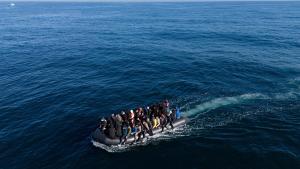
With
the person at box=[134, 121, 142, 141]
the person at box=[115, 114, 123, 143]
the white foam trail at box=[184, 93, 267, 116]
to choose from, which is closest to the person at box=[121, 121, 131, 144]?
the person at box=[115, 114, 123, 143]

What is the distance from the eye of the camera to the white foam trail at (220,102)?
31.7 m

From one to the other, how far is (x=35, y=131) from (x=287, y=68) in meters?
35.2

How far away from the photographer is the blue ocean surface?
79.2 feet

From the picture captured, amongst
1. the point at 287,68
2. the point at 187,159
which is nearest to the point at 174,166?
the point at 187,159

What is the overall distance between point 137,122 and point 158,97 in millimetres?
8993

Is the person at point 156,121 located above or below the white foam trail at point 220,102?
above

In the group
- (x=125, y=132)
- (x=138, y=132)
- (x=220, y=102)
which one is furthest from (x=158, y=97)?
(x=125, y=132)

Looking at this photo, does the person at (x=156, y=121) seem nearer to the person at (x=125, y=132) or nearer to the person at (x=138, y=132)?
the person at (x=138, y=132)

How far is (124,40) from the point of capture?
6575 cm

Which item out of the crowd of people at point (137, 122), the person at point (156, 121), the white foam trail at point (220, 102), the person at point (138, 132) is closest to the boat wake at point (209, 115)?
the white foam trail at point (220, 102)

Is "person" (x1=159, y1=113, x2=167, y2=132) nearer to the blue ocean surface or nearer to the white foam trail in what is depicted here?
the blue ocean surface

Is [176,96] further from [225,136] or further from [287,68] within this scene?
[287,68]

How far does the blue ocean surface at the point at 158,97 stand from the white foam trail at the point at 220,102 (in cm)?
11

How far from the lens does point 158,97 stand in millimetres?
35156
